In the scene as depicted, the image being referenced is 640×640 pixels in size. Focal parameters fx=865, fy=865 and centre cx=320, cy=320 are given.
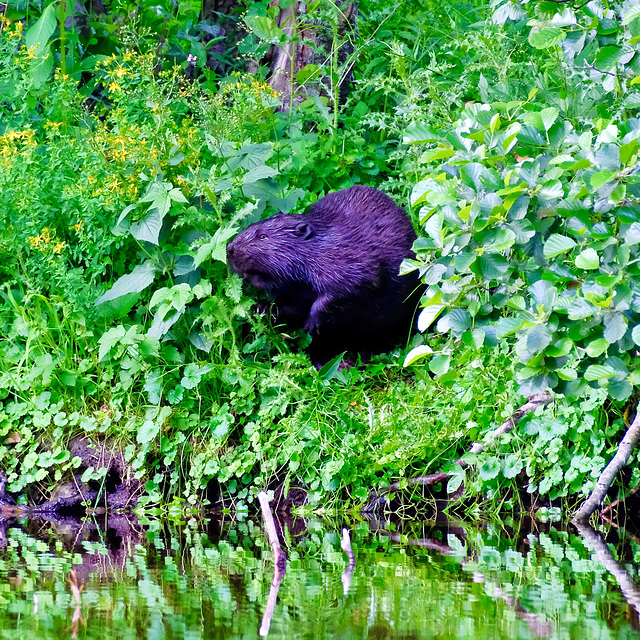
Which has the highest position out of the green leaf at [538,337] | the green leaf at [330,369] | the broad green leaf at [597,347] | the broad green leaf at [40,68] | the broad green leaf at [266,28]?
the broad green leaf at [266,28]

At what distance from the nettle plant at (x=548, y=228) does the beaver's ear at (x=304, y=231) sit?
1360 millimetres

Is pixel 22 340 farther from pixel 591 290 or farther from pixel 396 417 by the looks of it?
pixel 591 290

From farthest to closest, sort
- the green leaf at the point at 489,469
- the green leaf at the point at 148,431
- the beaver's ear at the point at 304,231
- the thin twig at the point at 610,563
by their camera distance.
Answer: the beaver's ear at the point at 304,231 → the green leaf at the point at 148,431 → the green leaf at the point at 489,469 → the thin twig at the point at 610,563

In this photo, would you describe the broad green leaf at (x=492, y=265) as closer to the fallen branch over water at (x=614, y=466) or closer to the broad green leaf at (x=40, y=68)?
the fallen branch over water at (x=614, y=466)

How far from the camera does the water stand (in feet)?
7.00

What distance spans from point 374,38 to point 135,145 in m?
2.35

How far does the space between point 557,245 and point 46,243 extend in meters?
2.56

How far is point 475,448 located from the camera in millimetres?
3520

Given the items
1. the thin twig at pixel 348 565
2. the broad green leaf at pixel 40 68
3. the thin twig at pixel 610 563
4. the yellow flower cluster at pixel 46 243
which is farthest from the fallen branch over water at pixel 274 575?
the broad green leaf at pixel 40 68

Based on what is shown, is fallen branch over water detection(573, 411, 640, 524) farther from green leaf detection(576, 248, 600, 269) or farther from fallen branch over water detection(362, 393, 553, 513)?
green leaf detection(576, 248, 600, 269)

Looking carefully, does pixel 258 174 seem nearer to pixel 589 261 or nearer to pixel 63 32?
pixel 63 32

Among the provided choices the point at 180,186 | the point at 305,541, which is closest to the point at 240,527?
the point at 305,541

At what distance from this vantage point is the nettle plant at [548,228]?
90.5 inches

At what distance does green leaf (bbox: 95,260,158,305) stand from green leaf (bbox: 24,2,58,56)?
4.52ft
